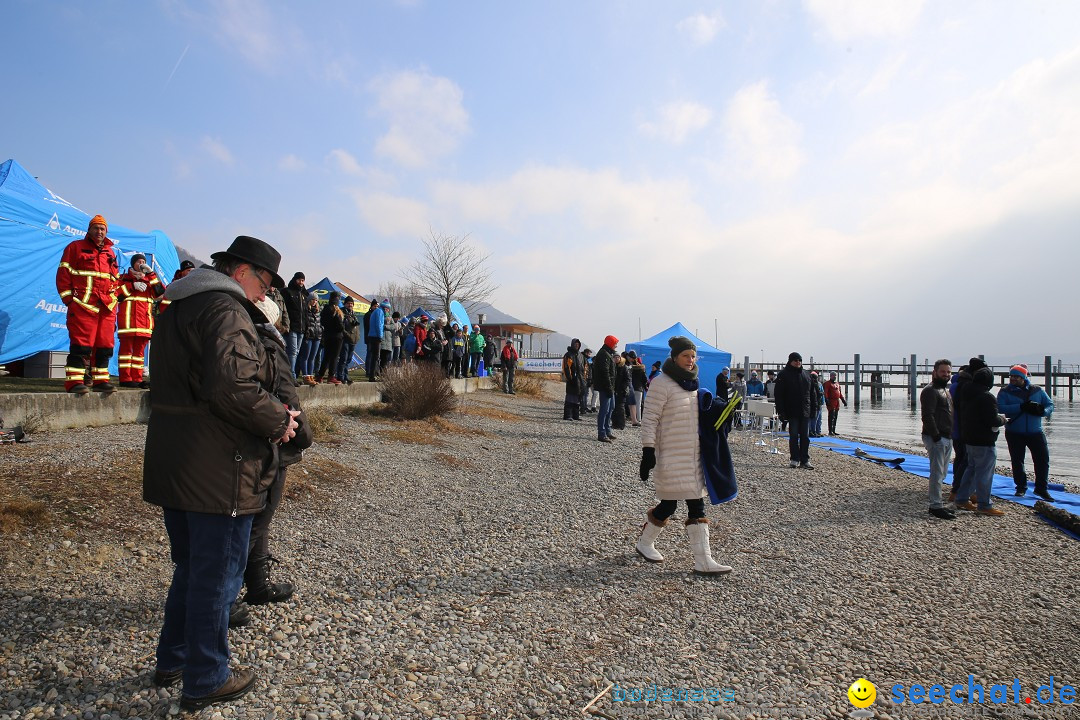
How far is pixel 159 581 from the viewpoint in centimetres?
363

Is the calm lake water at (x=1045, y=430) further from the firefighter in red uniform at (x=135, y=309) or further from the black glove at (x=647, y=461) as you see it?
the firefighter in red uniform at (x=135, y=309)

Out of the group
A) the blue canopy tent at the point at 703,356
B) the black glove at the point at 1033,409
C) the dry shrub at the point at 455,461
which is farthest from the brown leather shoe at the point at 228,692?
the blue canopy tent at the point at 703,356

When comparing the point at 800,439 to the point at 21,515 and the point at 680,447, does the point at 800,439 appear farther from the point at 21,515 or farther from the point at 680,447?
the point at 21,515

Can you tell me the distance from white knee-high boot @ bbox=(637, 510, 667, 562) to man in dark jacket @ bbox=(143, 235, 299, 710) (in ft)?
10.4

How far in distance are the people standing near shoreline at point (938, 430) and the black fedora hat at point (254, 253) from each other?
273 inches

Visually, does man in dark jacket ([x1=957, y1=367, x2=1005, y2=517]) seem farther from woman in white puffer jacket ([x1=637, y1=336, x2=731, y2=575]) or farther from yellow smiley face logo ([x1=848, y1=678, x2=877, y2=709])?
yellow smiley face logo ([x1=848, y1=678, x2=877, y2=709])

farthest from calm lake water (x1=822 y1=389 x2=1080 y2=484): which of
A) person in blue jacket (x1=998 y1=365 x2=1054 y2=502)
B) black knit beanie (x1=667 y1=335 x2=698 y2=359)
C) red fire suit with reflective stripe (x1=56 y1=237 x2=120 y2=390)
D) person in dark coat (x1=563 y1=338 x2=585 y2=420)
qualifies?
red fire suit with reflective stripe (x1=56 y1=237 x2=120 y2=390)

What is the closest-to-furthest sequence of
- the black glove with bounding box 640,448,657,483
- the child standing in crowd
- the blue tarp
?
the black glove with bounding box 640,448,657,483
the blue tarp
the child standing in crowd

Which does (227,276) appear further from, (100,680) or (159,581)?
(159,581)

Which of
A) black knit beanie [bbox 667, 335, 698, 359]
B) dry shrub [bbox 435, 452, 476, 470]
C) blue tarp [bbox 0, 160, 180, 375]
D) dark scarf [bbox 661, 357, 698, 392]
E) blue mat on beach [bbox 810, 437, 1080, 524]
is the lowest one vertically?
blue mat on beach [bbox 810, 437, 1080, 524]

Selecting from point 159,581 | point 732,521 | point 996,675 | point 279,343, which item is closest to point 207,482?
point 279,343

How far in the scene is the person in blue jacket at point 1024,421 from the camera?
840 centimetres

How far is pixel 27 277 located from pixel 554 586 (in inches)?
401

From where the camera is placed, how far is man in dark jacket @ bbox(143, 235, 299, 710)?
2305 millimetres
